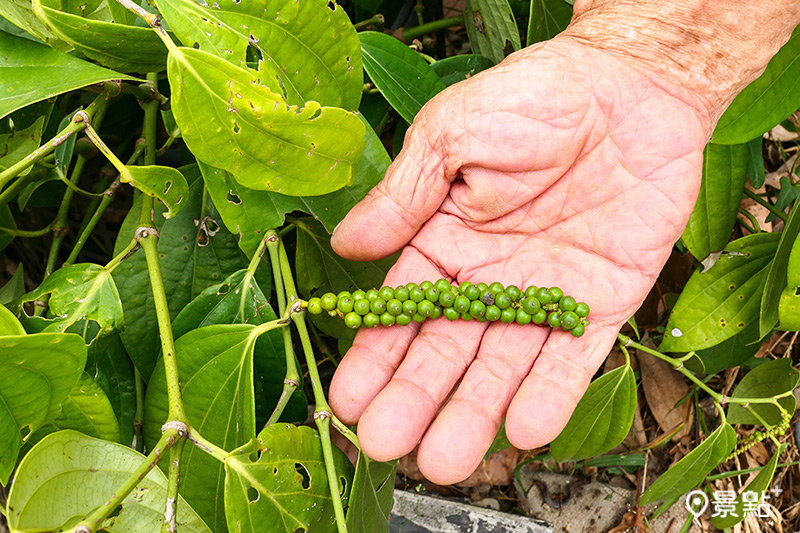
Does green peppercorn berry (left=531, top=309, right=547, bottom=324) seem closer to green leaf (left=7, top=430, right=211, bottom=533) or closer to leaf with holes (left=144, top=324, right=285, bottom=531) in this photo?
leaf with holes (left=144, top=324, right=285, bottom=531)

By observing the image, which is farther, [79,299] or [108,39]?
[79,299]

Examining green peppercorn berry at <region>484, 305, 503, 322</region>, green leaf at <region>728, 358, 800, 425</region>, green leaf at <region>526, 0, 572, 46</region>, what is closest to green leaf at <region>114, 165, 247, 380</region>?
green peppercorn berry at <region>484, 305, 503, 322</region>

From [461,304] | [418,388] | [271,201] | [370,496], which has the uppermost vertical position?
[271,201]

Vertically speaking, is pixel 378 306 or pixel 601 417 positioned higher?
pixel 378 306

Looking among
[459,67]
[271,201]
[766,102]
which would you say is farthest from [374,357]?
[766,102]

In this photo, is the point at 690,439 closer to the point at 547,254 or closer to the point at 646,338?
the point at 646,338

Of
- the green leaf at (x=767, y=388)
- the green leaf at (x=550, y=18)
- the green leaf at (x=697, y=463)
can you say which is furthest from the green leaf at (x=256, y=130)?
the green leaf at (x=767, y=388)

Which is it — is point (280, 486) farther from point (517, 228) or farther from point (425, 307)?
point (517, 228)

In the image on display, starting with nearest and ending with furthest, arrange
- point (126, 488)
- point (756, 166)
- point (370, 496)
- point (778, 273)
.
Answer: point (126, 488), point (370, 496), point (778, 273), point (756, 166)
